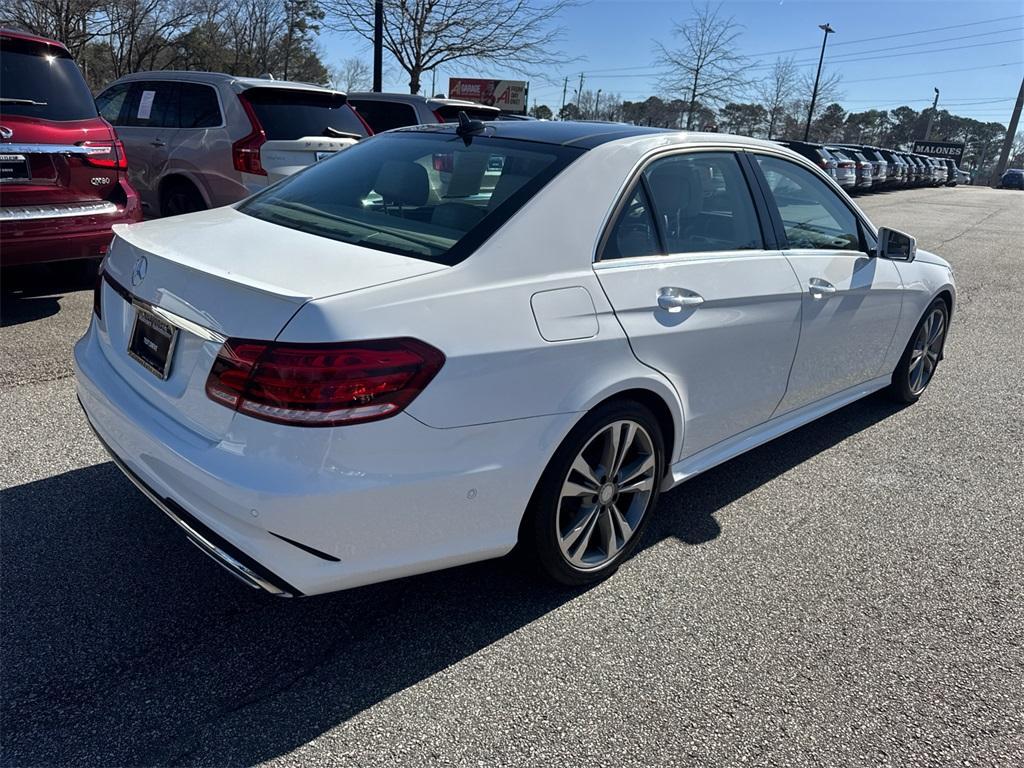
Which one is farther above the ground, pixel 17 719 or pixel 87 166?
pixel 87 166

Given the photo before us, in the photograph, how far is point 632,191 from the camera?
113 inches

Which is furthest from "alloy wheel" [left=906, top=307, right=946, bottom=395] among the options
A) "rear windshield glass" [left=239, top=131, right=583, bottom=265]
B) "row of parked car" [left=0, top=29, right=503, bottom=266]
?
"row of parked car" [left=0, top=29, right=503, bottom=266]

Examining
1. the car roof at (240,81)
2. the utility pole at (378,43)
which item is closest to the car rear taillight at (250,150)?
the car roof at (240,81)

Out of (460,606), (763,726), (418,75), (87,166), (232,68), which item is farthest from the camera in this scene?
(232,68)

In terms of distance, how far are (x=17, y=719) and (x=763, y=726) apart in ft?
6.88

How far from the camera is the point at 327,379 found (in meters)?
2.02

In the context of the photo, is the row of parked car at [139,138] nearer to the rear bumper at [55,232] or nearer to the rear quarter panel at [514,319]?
the rear bumper at [55,232]

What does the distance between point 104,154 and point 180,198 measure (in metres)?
2.36

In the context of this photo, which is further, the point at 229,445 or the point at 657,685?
the point at 657,685

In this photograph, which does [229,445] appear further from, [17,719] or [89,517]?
[89,517]

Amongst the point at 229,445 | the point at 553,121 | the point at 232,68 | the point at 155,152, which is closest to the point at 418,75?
the point at 155,152

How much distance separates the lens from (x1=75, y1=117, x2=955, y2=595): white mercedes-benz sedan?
6.77 ft

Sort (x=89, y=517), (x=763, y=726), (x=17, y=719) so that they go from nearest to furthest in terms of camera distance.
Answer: (x=17, y=719) < (x=763, y=726) < (x=89, y=517)

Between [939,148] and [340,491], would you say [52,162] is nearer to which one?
[340,491]
